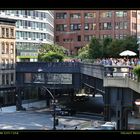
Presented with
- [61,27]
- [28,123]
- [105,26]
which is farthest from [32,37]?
[28,123]

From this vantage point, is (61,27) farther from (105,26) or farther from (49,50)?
(49,50)

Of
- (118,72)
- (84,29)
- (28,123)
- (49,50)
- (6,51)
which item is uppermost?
(84,29)

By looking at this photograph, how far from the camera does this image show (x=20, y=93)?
6.18 m

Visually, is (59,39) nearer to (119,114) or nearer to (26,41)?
(26,41)

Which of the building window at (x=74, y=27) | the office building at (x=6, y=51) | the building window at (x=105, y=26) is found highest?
the building window at (x=105, y=26)

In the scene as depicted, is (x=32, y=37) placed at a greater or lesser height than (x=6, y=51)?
greater

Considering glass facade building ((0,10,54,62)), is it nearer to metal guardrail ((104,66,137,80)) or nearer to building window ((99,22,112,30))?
building window ((99,22,112,30))

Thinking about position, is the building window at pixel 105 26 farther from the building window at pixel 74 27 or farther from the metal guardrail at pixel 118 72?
the metal guardrail at pixel 118 72

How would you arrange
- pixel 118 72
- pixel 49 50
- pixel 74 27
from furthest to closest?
pixel 118 72
pixel 49 50
pixel 74 27

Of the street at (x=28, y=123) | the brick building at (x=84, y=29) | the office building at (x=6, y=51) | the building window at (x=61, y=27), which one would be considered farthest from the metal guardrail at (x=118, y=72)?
the office building at (x=6, y=51)

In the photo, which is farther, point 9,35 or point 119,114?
point 119,114
